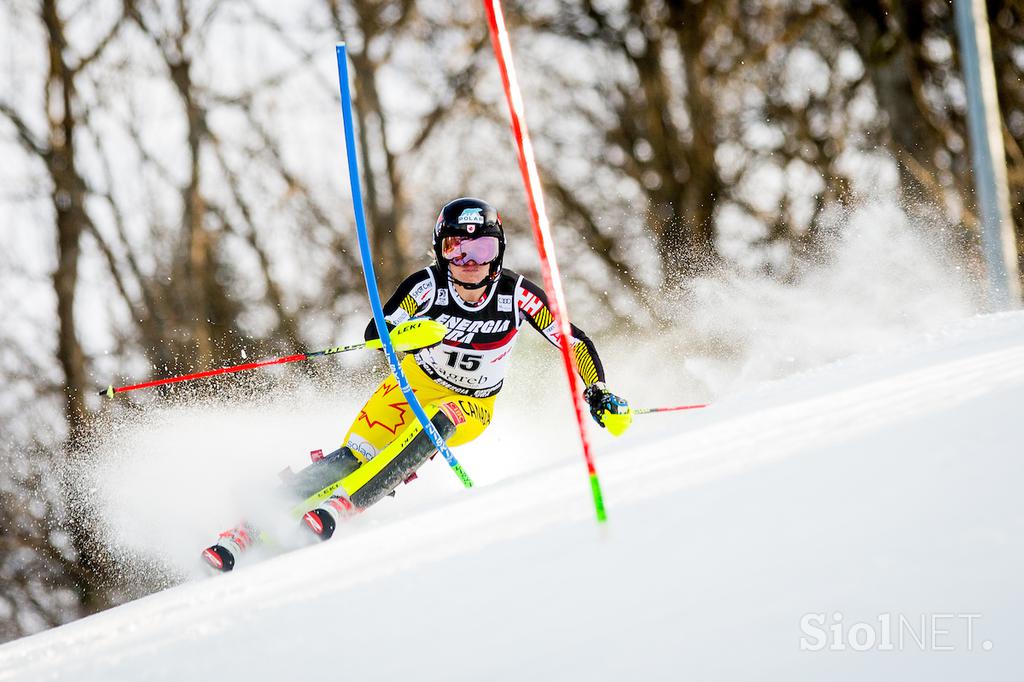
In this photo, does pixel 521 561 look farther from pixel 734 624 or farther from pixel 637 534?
pixel 734 624

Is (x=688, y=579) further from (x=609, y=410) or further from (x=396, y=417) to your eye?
(x=396, y=417)

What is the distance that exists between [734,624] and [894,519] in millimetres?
452

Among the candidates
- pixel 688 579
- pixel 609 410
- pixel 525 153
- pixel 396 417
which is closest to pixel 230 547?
pixel 396 417

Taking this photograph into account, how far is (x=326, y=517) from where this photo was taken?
163 inches

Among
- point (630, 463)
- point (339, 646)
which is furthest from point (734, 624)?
point (630, 463)

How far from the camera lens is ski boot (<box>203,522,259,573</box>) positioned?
4.05 m

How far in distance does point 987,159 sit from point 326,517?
5.20 m

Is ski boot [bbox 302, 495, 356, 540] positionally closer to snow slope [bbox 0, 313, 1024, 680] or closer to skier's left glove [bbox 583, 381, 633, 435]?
snow slope [bbox 0, 313, 1024, 680]

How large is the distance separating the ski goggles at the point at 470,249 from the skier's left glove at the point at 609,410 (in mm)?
861

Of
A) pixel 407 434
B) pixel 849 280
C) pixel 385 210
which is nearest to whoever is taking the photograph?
pixel 407 434

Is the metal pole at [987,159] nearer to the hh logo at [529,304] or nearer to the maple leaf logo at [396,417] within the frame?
the hh logo at [529,304]

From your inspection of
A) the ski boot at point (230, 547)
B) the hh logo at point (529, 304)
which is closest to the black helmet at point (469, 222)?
the hh logo at point (529, 304)

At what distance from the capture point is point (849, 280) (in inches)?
368

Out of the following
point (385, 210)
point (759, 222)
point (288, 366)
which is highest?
point (385, 210)
